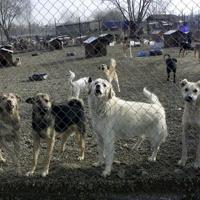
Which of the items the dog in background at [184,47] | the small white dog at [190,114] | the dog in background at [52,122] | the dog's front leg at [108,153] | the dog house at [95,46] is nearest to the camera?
the dog's front leg at [108,153]

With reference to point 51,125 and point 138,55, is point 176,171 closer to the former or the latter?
point 51,125

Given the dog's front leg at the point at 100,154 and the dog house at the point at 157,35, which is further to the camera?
the dog house at the point at 157,35

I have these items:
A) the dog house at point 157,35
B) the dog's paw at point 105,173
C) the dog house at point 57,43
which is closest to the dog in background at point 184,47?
the dog house at point 157,35

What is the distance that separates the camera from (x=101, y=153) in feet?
13.5

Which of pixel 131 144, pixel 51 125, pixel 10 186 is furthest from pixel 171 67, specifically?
pixel 10 186

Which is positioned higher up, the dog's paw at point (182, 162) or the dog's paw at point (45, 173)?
the dog's paw at point (182, 162)

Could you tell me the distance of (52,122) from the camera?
412cm

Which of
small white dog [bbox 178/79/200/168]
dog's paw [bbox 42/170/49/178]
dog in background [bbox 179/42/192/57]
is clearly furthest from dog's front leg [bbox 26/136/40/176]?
dog in background [bbox 179/42/192/57]

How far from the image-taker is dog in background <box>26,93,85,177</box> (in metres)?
4.03

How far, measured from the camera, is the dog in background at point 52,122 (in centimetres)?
403

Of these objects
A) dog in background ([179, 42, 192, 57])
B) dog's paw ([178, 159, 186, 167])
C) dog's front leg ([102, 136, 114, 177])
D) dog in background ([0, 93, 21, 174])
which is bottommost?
dog in background ([179, 42, 192, 57])

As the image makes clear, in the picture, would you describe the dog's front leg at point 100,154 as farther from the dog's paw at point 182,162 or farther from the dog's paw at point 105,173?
the dog's paw at point 182,162

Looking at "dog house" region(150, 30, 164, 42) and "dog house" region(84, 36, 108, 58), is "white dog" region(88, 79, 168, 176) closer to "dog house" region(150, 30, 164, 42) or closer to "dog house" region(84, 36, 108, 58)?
"dog house" region(150, 30, 164, 42)

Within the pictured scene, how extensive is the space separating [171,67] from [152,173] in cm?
813
